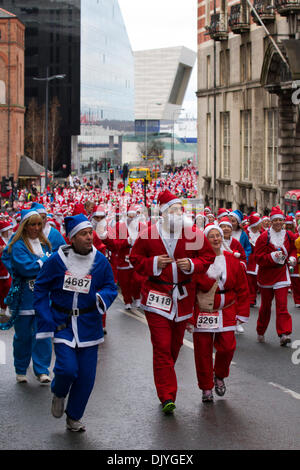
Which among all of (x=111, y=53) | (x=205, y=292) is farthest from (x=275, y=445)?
(x=111, y=53)

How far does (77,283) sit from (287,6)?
3150 cm

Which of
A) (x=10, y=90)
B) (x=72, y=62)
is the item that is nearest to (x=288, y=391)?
(x=10, y=90)

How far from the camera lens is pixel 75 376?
299 inches

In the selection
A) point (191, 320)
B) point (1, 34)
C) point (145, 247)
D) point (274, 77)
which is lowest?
point (191, 320)

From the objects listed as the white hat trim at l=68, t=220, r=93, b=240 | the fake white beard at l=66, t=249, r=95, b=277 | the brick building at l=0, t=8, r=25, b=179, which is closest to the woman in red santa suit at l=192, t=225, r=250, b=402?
the fake white beard at l=66, t=249, r=95, b=277

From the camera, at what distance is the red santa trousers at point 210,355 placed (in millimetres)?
8875

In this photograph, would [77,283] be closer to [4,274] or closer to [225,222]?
[225,222]

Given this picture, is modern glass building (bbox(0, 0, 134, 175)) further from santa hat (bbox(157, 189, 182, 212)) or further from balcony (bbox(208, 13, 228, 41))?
santa hat (bbox(157, 189, 182, 212))

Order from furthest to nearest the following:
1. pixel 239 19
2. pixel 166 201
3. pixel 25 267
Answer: pixel 239 19, pixel 25 267, pixel 166 201

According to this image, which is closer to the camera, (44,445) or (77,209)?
(44,445)

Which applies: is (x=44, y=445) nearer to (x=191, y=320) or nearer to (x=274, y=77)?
(x=191, y=320)

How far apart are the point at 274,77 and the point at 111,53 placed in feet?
376

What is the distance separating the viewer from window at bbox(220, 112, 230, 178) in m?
48.7

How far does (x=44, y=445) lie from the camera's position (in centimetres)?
730
